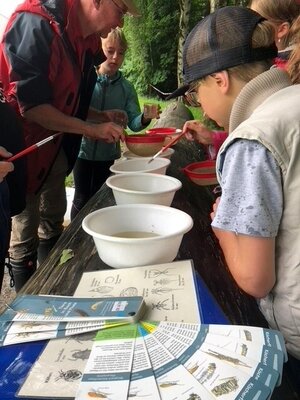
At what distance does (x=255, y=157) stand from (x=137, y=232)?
573mm

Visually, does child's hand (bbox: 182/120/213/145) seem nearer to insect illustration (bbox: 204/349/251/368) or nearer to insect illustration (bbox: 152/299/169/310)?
insect illustration (bbox: 152/299/169/310)

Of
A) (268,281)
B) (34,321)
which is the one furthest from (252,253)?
(34,321)

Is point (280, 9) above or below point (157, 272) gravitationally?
above

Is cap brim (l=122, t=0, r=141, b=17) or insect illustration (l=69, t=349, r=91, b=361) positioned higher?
cap brim (l=122, t=0, r=141, b=17)

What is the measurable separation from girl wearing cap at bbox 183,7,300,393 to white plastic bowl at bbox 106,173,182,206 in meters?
0.39

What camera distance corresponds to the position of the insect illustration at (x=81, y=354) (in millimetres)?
818

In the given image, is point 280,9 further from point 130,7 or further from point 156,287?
point 156,287

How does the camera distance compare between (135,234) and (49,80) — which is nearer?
(135,234)

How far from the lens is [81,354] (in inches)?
32.7

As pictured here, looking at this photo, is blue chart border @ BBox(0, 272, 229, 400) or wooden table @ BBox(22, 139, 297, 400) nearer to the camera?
blue chart border @ BBox(0, 272, 229, 400)

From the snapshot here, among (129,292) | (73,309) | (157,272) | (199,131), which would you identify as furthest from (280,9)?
(73,309)

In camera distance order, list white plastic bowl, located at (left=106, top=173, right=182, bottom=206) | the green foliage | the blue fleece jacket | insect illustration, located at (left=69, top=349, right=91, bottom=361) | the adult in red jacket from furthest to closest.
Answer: the green foliage → the blue fleece jacket → the adult in red jacket → white plastic bowl, located at (left=106, top=173, right=182, bottom=206) → insect illustration, located at (left=69, top=349, right=91, bottom=361)

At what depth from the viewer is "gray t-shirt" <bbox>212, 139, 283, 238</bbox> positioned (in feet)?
3.09

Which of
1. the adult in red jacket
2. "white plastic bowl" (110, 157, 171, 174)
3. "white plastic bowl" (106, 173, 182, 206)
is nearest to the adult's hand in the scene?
the adult in red jacket
